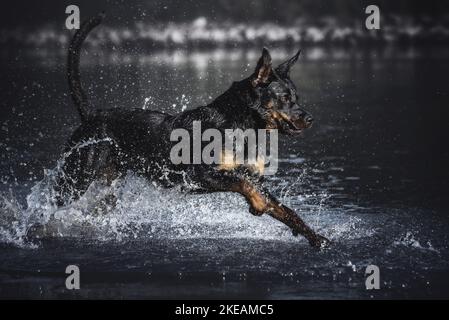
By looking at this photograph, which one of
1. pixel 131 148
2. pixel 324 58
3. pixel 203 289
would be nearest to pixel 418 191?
pixel 131 148

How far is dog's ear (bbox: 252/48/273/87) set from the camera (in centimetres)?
Answer: 667

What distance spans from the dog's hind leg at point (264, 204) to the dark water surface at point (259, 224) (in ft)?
0.44

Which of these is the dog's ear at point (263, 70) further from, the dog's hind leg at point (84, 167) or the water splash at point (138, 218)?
the dog's hind leg at point (84, 167)

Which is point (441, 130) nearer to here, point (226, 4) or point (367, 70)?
point (367, 70)

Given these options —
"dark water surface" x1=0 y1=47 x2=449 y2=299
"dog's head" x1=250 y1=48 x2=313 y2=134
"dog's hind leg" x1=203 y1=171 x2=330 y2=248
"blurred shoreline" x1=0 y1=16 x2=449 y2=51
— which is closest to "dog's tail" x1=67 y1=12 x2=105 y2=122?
"dark water surface" x1=0 y1=47 x2=449 y2=299

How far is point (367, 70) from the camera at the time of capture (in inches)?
963

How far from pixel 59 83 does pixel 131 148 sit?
15.6m

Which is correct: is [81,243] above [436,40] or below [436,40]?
below

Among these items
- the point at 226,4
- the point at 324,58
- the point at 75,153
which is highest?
the point at 226,4

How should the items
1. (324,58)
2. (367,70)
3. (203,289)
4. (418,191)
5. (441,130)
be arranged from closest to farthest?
1. (203,289)
2. (418,191)
3. (441,130)
4. (367,70)
5. (324,58)

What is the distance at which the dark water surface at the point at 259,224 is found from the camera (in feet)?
19.6

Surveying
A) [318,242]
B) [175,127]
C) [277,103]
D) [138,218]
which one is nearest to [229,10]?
[138,218]

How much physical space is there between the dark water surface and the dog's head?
3.04ft

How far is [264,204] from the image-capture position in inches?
261
